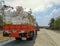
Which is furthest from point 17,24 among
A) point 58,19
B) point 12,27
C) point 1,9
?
point 58,19

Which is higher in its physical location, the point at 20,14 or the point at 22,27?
the point at 20,14

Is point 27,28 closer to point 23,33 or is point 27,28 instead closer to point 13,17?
point 23,33

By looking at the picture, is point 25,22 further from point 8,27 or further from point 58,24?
point 58,24

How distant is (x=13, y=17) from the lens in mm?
23953

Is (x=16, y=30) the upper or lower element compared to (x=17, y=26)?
lower

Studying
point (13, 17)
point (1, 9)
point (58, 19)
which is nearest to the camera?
point (13, 17)

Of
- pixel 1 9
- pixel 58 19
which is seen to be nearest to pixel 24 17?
pixel 1 9

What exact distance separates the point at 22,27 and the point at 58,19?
387ft

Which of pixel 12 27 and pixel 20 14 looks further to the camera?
pixel 20 14

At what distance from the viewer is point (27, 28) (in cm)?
2269

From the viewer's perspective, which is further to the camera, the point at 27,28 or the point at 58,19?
the point at 58,19

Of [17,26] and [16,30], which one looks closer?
[16,30]

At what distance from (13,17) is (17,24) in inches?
50.0

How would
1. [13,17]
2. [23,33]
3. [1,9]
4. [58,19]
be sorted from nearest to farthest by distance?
[23,33] → [13,17] → [1,9] → [58,19]
